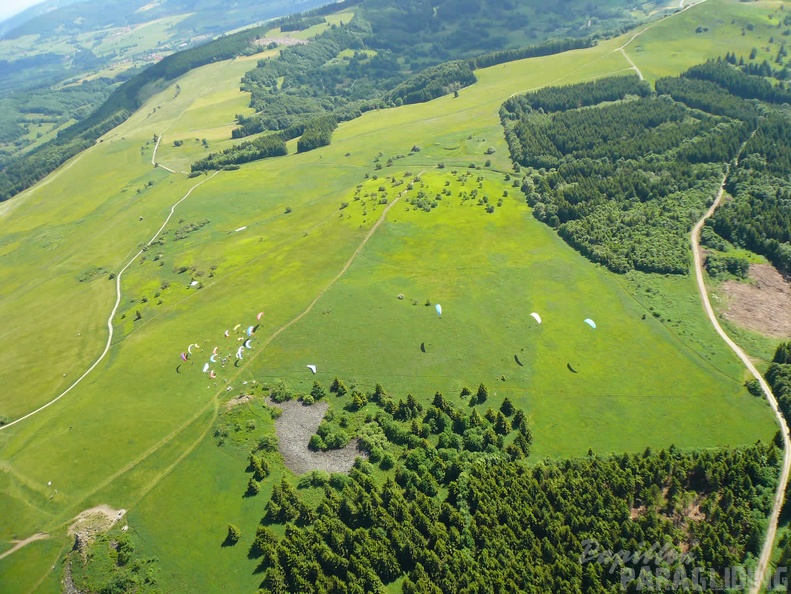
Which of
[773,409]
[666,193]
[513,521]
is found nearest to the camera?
[513,521]

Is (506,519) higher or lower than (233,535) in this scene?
lower

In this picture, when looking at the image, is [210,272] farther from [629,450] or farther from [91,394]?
[629,450]

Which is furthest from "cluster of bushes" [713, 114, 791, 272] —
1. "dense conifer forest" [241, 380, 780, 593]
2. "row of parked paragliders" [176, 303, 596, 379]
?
"dense conifer forest" [241, 380, 780, 593]

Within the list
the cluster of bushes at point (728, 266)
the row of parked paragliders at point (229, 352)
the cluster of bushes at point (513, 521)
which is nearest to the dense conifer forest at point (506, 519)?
the cluster of bushes at point (513, 521)

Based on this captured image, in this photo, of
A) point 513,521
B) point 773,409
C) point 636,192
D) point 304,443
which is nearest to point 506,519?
point 513,521

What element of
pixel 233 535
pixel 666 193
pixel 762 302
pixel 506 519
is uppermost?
pixel 233 535

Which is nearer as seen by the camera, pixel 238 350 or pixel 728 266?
pixel 238 350

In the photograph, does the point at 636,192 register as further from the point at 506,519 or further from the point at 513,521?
the point at 513,521

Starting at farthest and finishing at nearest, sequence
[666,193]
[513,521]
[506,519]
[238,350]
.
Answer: [666,193]
[238,350]
[506,519]
[513,521]
